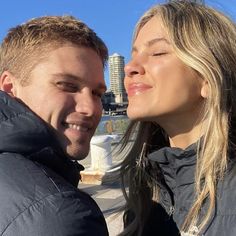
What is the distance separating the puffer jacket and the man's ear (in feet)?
3.20

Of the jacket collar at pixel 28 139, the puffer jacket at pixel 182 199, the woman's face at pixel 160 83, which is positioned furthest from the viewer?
the woman's face at pixel 160 83

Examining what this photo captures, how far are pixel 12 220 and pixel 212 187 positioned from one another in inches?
43.1

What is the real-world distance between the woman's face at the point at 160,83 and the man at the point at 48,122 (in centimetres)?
27

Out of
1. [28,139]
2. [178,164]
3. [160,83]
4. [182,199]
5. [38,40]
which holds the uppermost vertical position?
[38,40]

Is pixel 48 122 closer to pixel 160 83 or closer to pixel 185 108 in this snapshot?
pixel 160 83

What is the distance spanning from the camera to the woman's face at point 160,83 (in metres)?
2.35

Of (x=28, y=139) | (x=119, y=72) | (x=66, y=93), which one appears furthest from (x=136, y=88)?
(x=119, y=72)

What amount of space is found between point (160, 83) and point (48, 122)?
0.77 meters

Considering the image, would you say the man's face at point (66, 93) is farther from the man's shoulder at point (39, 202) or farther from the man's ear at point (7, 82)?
the man's shoulder at point (39, 202)

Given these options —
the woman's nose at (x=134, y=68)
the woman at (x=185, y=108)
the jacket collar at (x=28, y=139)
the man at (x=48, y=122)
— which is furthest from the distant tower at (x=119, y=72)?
the jacket collar at (x=28, y=139)

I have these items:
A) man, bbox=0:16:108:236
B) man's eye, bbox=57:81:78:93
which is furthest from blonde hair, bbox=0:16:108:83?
man's eye, bbox=57:81:78:93

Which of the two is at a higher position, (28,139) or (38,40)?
(38,40)

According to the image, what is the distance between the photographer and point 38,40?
209 cm

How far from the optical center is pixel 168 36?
243 centimetres
